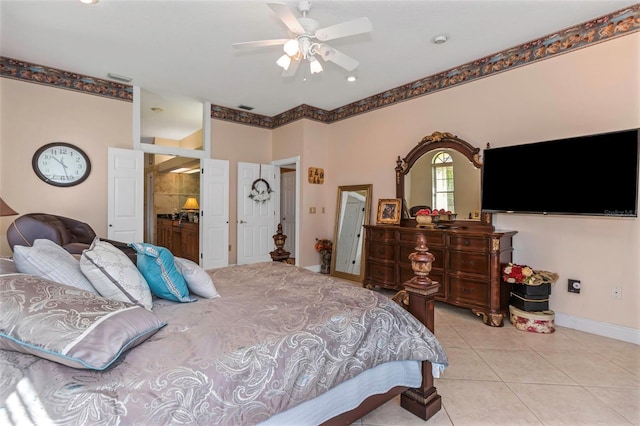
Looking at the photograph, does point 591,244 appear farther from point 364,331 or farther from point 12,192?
point 12,192

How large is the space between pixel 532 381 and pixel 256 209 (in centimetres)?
482

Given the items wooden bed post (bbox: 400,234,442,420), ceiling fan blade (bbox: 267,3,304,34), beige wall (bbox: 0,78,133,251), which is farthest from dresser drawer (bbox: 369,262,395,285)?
beige wall (bbox: 0,78,133,251)

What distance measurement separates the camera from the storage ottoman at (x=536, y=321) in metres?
2.95

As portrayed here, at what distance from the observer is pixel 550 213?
3.00 metres

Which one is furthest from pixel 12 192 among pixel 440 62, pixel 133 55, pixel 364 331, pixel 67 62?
pixel 440 62

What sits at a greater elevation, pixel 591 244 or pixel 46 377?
pixel 591 244

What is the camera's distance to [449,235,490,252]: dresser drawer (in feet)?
10.5

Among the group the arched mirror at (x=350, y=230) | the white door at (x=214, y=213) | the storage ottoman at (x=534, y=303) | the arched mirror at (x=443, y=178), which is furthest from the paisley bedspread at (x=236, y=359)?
the white door at (x=214, y=213)

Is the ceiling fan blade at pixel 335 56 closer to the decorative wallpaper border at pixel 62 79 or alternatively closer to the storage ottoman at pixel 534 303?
the storage ottoman at pixel 534 303

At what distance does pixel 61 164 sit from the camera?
4172 millimetres

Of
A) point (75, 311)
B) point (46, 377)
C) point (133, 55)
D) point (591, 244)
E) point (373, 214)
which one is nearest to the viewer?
point (46, 377)

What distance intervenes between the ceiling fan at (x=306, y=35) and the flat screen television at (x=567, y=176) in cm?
196

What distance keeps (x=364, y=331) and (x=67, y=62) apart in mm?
4791

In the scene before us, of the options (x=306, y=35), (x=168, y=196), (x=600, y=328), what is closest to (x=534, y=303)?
(x=600, y=328)
